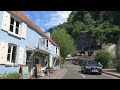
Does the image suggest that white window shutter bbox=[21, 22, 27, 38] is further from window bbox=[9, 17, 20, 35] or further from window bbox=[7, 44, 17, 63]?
window bbox=[7, 44, 17, 63]

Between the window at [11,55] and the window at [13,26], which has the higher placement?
the window at [13,26]

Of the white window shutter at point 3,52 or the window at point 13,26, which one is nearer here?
the white window shutter at point 3,52

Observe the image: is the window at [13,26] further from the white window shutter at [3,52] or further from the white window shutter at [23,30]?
the white window shutter at [3,52]

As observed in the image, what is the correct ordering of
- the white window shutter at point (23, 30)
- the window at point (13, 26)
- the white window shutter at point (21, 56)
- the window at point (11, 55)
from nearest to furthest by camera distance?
the window at point (11, 55)
the window at point (13, 26)
the white window shutter at point (21, 56)
the white window shutter at point (23, 30)

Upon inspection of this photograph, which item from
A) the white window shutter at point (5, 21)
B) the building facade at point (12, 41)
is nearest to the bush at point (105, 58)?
the building facade at point (12, 41)

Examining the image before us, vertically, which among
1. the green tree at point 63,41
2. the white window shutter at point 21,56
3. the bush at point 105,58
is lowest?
the white window shutter at point 21,56

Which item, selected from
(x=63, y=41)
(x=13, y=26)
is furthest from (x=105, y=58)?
(x=13, y=26)

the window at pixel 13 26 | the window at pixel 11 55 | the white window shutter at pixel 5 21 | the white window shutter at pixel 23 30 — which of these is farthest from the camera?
the white window shutter at pixel 23 30

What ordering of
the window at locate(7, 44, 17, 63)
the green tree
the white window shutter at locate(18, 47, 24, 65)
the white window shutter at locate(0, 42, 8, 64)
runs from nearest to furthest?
the white window shutter at locate(0, 42, 8, 64), the window at locate(7, 44, 17, 63), the white window shutter at locate(18, 47, 24, 65), the green tree

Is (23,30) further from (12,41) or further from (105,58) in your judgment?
(105,58)

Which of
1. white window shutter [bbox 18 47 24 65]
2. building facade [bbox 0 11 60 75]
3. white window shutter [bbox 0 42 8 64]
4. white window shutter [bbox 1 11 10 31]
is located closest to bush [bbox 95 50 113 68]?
building facade [bbox 0 11 60 75]
